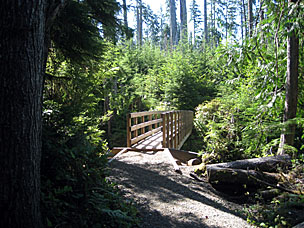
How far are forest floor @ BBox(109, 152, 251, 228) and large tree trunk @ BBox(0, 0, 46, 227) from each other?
Result: 69.9 inches

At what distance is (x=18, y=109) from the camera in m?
2.03

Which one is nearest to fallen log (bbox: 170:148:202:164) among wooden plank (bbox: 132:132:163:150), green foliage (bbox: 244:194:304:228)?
wooden plank (bbox: 132:132:163:150)

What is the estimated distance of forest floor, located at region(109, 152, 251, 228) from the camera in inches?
143

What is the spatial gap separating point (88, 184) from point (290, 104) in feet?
16.2

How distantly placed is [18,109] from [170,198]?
3173mm

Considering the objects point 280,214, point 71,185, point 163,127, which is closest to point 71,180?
point 71,185

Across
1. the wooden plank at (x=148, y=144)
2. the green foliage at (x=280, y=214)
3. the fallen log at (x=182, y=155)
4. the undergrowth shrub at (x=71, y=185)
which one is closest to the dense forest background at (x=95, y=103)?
the undergrowth shrub at (x=71, y=185)

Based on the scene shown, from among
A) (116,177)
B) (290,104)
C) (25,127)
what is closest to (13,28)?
(25,127)

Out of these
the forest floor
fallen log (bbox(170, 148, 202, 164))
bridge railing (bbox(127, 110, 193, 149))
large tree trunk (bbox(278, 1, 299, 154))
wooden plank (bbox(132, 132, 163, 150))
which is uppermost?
large tree trunk (bbox(278, 1, 299, 154))

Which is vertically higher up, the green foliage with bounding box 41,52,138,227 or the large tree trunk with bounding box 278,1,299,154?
the large tree trunk with bounding box 278,1,299,154

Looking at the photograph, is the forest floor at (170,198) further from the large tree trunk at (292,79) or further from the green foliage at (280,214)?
the large tree trunk at (292,79)

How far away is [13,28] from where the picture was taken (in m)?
2.00

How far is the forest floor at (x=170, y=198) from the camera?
11.9ft

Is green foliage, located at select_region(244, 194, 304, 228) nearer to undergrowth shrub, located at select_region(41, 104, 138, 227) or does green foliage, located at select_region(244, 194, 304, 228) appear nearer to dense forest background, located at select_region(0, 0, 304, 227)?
dense forest background, located at select_region(0, 0, 304, 227)
